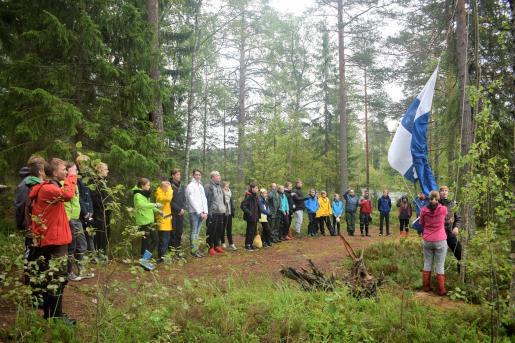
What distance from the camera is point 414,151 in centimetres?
767

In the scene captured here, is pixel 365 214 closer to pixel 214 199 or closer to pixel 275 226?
pixel 275 226

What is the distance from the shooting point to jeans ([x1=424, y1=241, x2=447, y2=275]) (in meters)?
7.31

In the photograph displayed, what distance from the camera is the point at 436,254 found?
7438 mm

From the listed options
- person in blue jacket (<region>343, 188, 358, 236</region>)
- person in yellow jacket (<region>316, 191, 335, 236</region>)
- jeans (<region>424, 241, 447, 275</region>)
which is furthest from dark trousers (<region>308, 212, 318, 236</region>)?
jeans (<region>424, 241, 447, 275</region>)

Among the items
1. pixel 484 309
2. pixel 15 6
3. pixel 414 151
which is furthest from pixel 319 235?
pixel 15 6

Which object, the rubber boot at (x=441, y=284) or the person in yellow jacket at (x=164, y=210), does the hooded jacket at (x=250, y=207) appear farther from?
the rubber boot at (x=441, y=284)

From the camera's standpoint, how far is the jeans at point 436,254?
7.31 metres

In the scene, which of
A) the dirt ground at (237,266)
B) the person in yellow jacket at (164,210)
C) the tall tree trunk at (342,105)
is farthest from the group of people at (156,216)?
the tall tree trunk at (342,105)

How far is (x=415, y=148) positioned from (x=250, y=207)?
5587 mm

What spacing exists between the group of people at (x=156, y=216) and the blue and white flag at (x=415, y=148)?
50cm

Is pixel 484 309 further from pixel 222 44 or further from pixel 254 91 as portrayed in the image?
pixel 254 91

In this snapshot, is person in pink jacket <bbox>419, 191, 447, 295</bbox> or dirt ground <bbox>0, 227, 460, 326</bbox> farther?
person in pink jacket <bbox>419, 191, 447, 295</bbox>

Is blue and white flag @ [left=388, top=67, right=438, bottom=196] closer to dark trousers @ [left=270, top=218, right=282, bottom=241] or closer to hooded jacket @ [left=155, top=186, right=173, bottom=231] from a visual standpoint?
hooded jacket @ [left=155, top=186, right=173, bottom=231]

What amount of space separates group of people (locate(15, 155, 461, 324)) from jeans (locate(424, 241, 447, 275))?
0.06 feet
